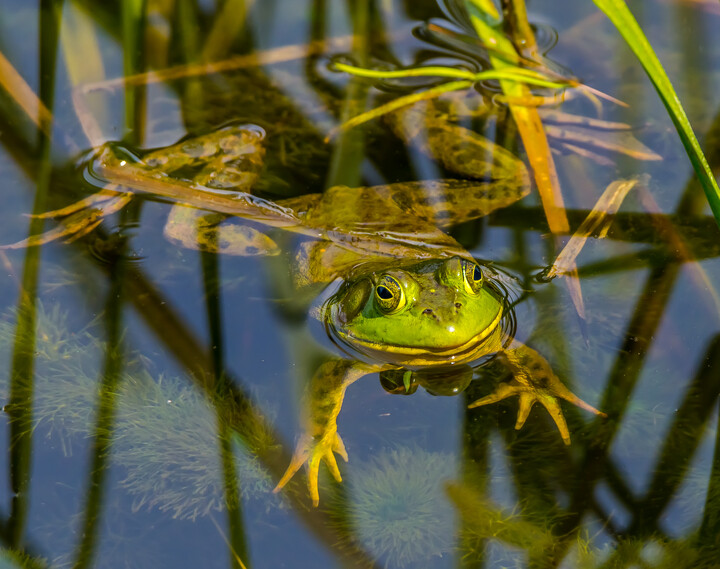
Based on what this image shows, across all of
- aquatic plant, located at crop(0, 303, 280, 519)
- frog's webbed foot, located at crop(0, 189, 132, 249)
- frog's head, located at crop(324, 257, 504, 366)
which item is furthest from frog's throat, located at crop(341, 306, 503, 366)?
frog's webbed foot, located at crop(0, 189, 132, 249)

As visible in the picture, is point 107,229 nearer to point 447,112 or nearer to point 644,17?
point 447,112

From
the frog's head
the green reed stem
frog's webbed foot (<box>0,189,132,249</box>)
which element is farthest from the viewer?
frog's webbed foot (<box>0,189,132,249</box>)

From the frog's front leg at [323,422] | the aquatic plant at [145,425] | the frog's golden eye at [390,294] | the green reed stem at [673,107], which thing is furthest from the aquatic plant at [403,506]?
the green reed stem at [673,107]

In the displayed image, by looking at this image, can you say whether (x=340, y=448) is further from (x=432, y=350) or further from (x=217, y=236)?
(x=217, y=236)

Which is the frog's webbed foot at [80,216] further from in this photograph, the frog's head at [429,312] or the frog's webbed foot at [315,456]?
the frog's webbed foot at [315,456]

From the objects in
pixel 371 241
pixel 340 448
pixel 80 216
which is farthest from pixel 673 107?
pixel 80 216

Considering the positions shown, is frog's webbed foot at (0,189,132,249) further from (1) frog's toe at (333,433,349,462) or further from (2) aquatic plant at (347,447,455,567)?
(2) aquatic plant at (347,447,455,567)

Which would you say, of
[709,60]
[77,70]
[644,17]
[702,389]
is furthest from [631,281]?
[77,70]

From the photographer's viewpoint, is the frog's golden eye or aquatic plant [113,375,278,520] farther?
the frog's golden eye
